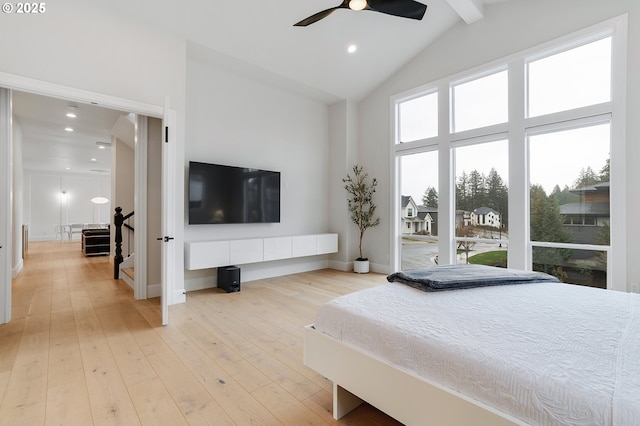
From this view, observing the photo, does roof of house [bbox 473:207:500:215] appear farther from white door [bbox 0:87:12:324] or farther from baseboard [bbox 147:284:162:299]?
white door [bbox 0:87:12:324]

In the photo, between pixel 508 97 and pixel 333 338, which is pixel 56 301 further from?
pixel 508 97

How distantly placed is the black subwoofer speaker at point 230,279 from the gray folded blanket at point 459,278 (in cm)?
264

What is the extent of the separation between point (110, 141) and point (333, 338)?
7.54m

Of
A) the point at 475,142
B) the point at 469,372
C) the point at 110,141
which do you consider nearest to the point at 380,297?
the point at 469,372

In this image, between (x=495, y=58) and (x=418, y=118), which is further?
(x=418, y=118)

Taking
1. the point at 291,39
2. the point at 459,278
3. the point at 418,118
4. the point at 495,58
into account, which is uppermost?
the point at 291,39

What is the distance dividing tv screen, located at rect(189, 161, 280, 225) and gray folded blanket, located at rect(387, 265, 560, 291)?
299cm

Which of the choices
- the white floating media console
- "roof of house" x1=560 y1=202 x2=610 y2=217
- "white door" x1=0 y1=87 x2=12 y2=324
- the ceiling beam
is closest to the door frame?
"white door" x1=0 y1=87 x2=12 y2=324

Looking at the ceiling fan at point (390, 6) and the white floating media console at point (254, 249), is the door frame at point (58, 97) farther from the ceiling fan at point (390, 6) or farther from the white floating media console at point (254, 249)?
the ceiling fan at point (390, 6)

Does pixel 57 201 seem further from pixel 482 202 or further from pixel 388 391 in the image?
pixel 388 391

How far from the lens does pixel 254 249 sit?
452cm

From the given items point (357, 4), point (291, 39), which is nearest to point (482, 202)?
point (357, 4)

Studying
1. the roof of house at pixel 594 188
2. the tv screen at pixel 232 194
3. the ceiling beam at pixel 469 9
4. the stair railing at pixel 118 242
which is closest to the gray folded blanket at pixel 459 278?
the roof of house at pixel 594 188

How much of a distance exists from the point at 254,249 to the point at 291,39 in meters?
3.00
